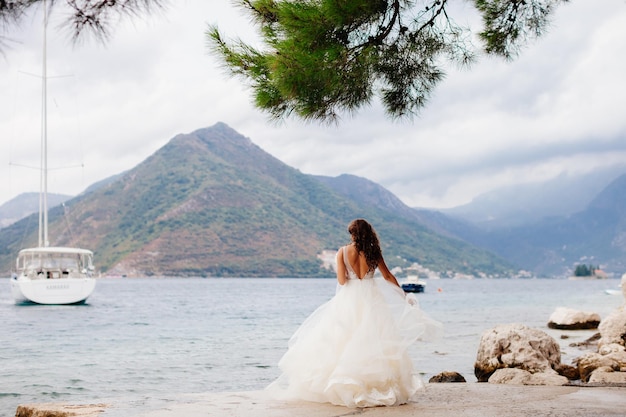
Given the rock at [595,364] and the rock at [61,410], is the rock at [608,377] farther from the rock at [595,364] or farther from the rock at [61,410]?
the rock at [61,410]

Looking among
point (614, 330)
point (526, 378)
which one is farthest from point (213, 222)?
point (526, 378)

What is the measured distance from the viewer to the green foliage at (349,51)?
6.05m

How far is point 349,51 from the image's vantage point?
6.56m

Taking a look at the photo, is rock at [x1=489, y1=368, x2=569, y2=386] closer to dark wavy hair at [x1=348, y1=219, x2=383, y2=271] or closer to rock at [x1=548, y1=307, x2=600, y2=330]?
dark wavy hair at [x1=348, y1=219, x2=383, y2=271]

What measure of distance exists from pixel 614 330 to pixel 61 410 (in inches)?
503

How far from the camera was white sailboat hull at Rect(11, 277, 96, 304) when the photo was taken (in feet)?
124

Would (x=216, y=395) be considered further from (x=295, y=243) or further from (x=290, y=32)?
(x=295, y=243)

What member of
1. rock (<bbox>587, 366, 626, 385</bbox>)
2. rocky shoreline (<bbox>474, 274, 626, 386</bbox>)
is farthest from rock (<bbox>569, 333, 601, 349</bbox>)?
rock (<bbox>587, 366, 626, 385</bbox>)

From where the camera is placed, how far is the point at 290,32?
20.3ft

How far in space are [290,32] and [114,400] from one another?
480 centimetres

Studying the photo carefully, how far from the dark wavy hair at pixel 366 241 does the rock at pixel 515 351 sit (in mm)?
A: 5487

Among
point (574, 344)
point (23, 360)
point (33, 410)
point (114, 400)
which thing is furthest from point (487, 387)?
point (23, 360)

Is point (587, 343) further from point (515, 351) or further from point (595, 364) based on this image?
point (515, 351)

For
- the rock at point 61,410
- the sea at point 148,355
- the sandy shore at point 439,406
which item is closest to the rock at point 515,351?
the sea at point 148,355
